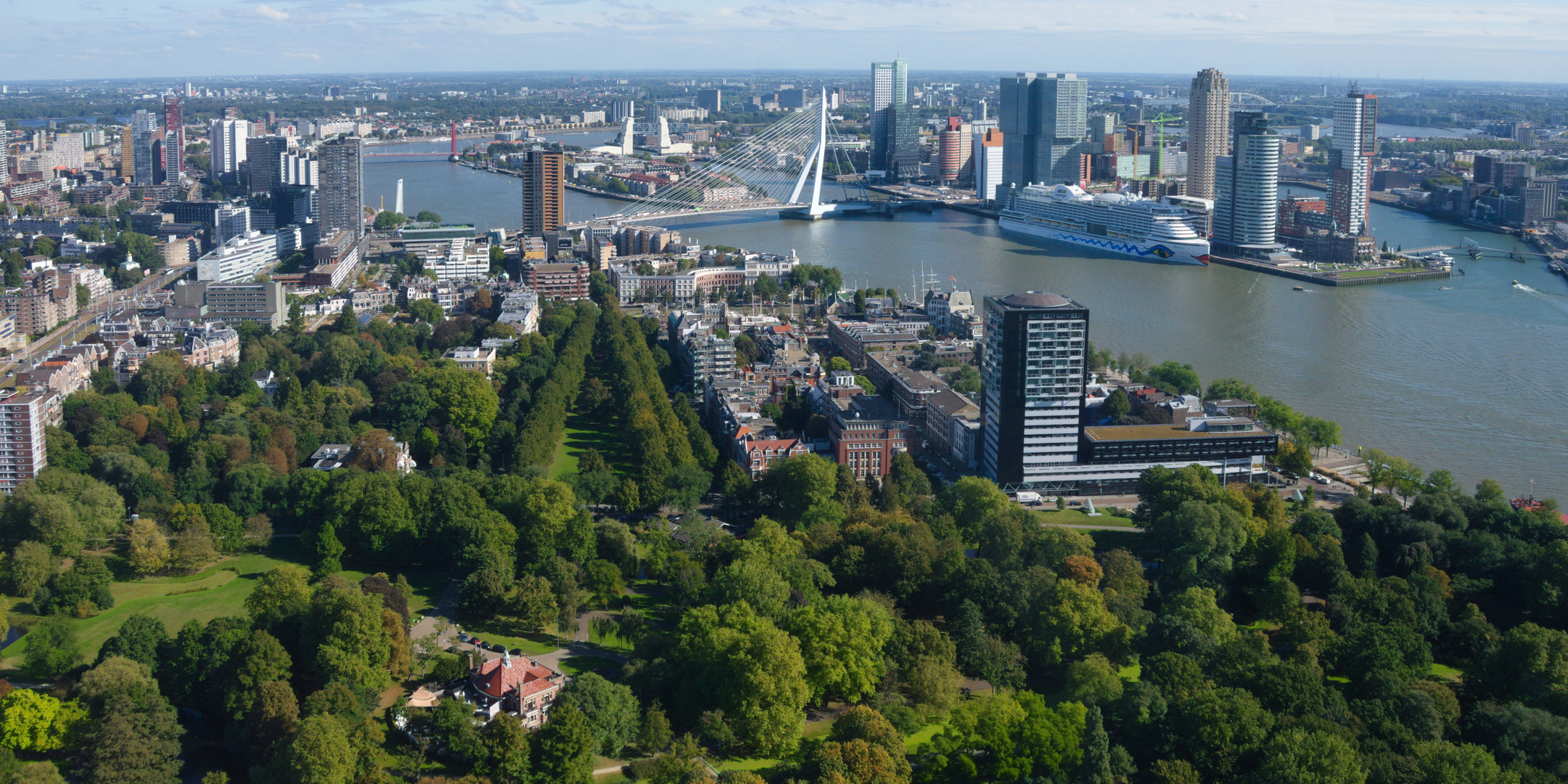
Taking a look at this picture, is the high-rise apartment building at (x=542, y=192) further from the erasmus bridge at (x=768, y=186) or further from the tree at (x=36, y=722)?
the tree at (x=36, y=722)

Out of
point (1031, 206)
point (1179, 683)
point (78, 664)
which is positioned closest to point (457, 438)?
point (78, 664)

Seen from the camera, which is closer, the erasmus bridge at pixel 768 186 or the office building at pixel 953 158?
the erasmus bridge at pixel 768 186

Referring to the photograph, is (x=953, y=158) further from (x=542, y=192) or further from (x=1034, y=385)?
(x=1034, y=385)

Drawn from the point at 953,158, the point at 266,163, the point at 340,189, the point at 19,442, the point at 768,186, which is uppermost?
the point at 953,158

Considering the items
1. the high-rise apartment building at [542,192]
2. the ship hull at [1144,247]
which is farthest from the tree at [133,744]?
the ship hull at [1144,247]

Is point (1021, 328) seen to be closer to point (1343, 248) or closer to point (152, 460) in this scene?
point (152, 460)

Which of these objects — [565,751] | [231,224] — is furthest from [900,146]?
[565,751]

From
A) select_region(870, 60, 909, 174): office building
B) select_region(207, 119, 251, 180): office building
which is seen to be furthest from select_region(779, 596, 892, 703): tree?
select_region(870, 60, 909, 174): office building
